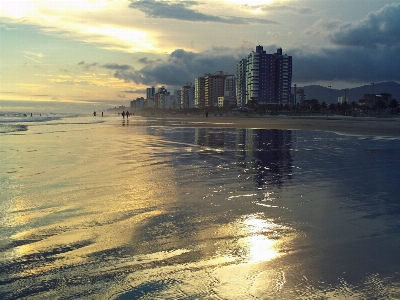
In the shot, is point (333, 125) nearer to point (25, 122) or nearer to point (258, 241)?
point (25, 122)

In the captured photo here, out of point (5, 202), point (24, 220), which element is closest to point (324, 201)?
point (24, 220)

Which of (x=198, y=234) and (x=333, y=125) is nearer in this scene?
(x=198, y=234)

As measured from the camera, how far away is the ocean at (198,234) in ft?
15.4

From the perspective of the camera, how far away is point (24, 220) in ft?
24.2

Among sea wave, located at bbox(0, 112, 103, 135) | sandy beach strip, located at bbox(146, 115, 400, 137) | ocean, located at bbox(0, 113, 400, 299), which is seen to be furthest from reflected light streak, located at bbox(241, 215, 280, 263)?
sea wave, located at bbox(0, 112, 103, 135)

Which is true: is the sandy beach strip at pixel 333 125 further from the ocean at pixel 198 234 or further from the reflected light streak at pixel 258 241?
the reflected light streak at pixel 258 241

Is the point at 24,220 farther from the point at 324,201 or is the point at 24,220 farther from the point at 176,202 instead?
the point at 324,201

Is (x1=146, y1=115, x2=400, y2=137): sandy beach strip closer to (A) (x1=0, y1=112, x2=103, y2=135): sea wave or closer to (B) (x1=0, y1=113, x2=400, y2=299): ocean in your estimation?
(A) (x1=0, y1=112, x2=103, y2=135): sea wave

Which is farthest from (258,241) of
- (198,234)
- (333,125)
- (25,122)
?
(25,122)

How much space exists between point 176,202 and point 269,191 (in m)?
2.74

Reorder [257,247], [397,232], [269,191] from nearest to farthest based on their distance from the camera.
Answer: [257,247], [397,232], [269,191]

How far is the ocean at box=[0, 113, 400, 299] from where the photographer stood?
15.4ft

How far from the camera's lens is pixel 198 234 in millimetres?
6621

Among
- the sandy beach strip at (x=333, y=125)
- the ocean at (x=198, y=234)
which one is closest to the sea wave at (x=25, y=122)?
the sandy beach strip at (x=333, y=125)
